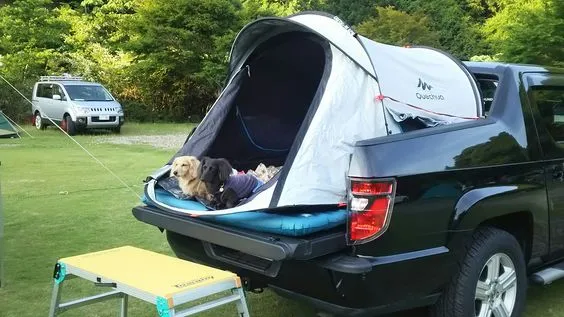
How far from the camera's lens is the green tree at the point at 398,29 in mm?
32844

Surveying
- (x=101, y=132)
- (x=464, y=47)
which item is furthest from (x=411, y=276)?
(x=464, y=47)

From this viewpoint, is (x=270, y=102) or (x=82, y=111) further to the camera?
(x=82, y=111)

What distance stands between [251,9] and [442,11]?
17517 millimetres

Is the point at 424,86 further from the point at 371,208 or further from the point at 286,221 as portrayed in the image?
the point at 286,221

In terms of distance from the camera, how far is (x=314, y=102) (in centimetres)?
363

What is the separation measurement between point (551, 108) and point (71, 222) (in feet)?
17.1

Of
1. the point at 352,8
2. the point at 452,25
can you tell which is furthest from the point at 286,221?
the point at 352,8

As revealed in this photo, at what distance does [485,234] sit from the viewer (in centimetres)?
356

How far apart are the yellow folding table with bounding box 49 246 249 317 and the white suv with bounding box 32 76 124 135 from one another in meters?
15.6

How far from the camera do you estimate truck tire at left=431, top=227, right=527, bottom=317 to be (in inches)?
133

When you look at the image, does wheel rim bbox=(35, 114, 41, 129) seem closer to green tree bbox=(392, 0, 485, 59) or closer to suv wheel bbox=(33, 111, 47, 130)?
suv wheel bbox=(33, 111, 47, 130)

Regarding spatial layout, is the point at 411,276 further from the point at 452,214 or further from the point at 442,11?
the point at 442,11

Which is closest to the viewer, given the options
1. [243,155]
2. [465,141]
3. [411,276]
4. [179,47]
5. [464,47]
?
[411,276]

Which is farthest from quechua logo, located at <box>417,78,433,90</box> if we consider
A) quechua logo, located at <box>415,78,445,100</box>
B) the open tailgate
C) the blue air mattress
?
the open tailgate
